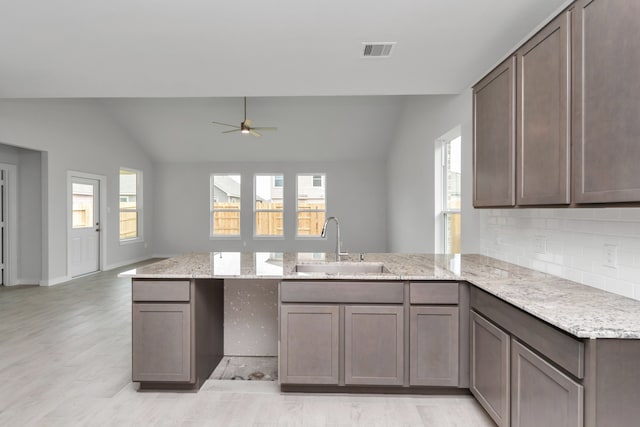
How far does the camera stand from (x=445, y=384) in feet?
7.86

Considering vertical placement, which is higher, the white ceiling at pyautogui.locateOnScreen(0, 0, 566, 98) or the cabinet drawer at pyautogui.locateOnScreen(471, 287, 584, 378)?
the white ceiling at pyautogui.locateOnScreen(0, 0, 566, 98)

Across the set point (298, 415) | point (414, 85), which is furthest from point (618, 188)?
point (414, 85)

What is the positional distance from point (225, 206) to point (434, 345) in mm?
7667

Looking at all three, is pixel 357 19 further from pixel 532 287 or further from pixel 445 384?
pixel 445 384

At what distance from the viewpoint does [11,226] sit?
19.3 ft

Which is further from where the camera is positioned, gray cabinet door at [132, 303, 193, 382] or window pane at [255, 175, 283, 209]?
window pane at [255, 175, 283, 209]

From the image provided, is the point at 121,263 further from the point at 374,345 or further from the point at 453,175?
the point at 374,345

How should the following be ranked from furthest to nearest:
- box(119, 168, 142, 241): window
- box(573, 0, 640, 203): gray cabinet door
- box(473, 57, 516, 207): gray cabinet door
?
box(119, 168, 142, 241): window < box(473, 57, 516, 207): gray cabinet door < box(573, 0, 640, 203): gray cabinet door

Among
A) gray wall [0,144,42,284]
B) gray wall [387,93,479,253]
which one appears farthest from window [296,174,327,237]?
gray wall [0,144,42,284]

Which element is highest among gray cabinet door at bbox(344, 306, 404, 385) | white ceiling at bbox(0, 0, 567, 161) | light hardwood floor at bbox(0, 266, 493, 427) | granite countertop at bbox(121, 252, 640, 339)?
white ceiling at bbox(0, 0, 567, 161)

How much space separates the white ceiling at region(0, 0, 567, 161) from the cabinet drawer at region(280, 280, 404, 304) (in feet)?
5.62

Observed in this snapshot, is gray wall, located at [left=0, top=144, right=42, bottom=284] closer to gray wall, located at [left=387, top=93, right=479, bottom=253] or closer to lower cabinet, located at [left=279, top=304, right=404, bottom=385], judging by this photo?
lower cabinet, located at [left=279, top=304, right=404, bottom=385]

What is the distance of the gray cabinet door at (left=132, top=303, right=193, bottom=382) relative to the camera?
96.9 inches

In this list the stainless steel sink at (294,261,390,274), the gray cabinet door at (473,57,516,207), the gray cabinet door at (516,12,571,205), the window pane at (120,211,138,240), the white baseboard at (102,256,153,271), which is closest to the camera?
the gray cabinet door at (516,12,571,205)
